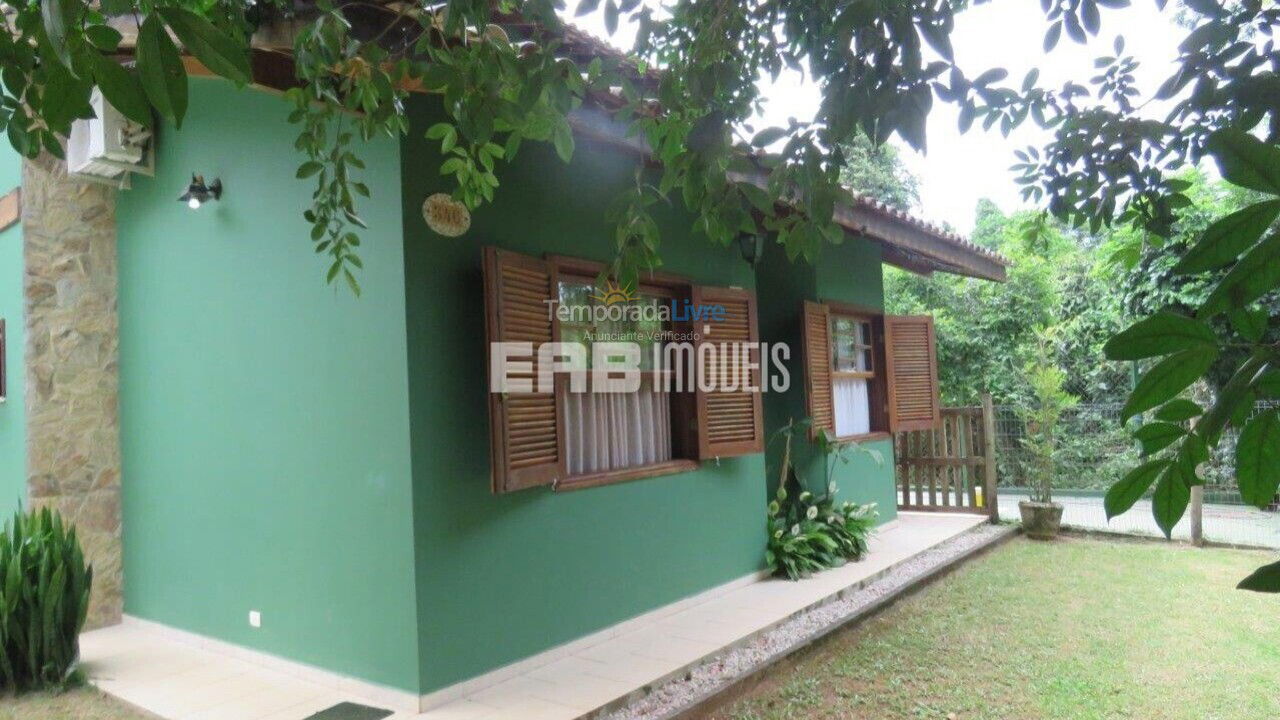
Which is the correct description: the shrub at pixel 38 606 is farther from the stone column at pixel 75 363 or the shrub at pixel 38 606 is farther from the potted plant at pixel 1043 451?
the potted plant at pixel 1043 451

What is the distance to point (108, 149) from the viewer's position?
4.66 meters

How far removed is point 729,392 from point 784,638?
1667 mm

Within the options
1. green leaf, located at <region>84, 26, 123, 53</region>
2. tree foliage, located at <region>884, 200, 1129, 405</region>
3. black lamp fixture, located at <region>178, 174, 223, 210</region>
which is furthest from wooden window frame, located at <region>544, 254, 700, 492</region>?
tree foliage, located at <region>884, 200, 1129, 405</region>

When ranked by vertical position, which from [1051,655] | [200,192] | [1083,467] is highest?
[200,192]

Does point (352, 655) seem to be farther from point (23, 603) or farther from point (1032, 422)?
point (1032, 422)

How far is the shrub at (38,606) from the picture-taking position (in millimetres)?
3781

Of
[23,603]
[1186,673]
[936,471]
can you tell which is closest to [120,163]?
[23,603]

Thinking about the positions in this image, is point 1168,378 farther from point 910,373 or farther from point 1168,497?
point 910,373

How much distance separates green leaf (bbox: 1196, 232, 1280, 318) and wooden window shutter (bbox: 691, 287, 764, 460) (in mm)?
4332

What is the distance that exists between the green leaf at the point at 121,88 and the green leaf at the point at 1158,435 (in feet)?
3.57

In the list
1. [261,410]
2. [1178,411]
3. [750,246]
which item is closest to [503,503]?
[261,410]

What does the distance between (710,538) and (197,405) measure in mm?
3417

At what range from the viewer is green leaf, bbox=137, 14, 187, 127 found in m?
0.73

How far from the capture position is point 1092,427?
29.3ft
